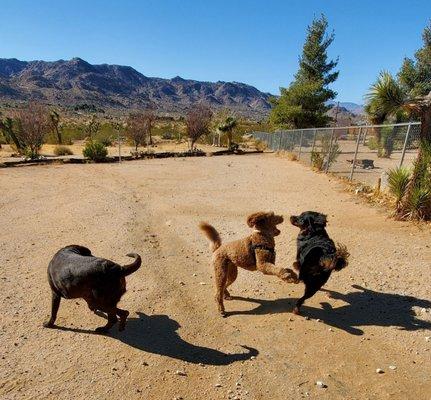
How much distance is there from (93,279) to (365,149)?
22202 mm

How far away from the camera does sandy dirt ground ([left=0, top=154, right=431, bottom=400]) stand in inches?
150

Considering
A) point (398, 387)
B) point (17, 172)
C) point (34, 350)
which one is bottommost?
point (17, 172)

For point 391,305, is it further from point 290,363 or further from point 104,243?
point 104,243

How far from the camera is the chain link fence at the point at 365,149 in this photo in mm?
12531

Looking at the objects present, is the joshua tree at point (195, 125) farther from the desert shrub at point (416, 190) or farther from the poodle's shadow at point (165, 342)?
the poodle's shadow at point (165, 342)

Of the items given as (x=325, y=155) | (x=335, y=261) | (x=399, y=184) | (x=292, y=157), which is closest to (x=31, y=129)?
(x=292, y=157)

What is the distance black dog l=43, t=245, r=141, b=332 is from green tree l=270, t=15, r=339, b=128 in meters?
34.7

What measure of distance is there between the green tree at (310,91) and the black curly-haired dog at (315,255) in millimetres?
33523

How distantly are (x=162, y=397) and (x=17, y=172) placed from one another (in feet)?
62.0

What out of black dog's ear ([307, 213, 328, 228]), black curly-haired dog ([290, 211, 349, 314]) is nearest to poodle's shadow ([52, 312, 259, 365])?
black curly-haired dog ([290, 211, 349, 314])

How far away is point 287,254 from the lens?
7.54m

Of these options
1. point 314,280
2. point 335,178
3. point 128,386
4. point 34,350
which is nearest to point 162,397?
point 128,386

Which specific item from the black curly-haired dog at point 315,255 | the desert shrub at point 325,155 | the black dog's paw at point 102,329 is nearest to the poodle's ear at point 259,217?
the black curly-haired dog at point 315,255

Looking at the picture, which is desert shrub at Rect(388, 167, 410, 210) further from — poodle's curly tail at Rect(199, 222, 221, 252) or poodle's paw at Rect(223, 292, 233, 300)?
poodle's curly tail at Rect(199, 222, 221, 252)
